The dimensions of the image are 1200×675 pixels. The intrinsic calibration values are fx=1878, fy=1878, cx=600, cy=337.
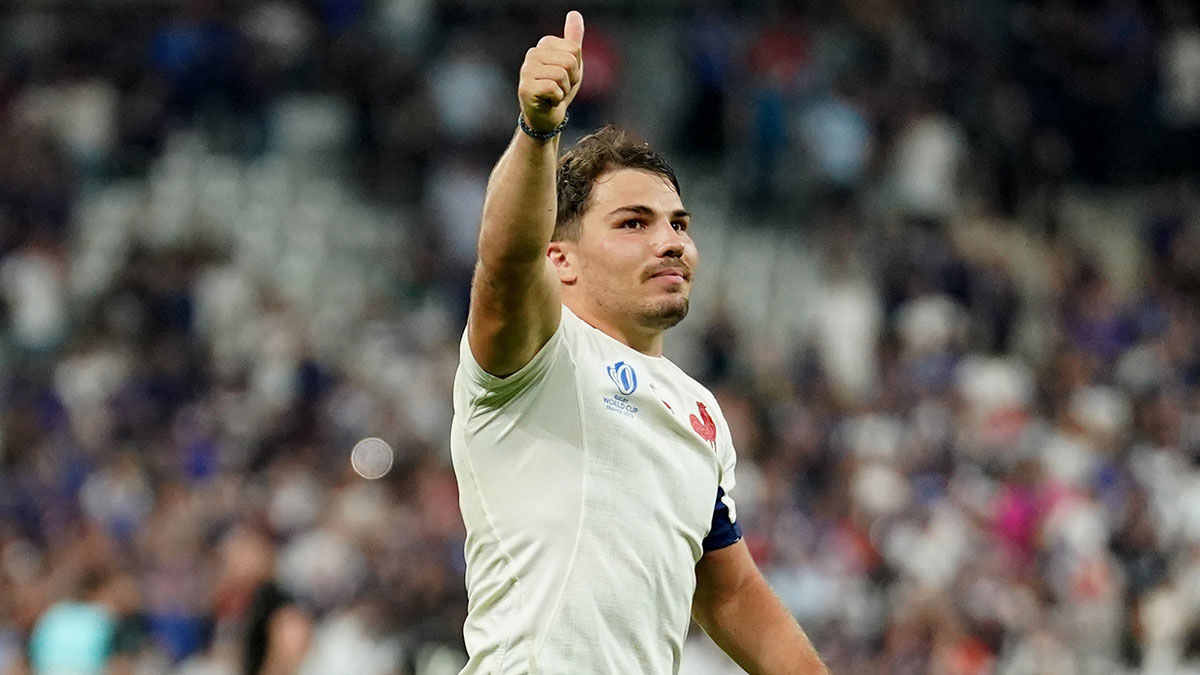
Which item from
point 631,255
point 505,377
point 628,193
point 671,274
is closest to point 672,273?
point 671,274

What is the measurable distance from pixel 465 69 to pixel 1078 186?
6039 mm

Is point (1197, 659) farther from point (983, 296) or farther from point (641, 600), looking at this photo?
point (641, 600)

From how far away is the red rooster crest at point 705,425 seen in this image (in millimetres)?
4594

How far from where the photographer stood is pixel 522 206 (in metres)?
3.92

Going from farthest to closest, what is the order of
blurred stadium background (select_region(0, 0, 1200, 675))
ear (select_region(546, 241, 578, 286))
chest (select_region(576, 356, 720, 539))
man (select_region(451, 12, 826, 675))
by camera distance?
blurred stadium background (select_region(0, 0, 1200, 675)) → ear (select_region(546, 241, 578, 286)) → chest (select_region(576, 356, 720, 539)) → man (select_region(451, 12, 826, 675))

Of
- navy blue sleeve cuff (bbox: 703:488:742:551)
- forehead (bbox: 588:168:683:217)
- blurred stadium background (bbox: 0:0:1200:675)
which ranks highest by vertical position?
forehead (bbox: 588:168:683:217)

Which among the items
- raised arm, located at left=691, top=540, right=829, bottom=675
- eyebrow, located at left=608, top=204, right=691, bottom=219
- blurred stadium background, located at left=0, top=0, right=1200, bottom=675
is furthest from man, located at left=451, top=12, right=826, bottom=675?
blurred stadium background, located at left=0, top=0, right=1200, bottom=675

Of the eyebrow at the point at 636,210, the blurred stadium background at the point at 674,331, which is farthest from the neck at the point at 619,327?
the blurred stadium background at the point at 674,331

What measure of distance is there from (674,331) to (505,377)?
1187 cm

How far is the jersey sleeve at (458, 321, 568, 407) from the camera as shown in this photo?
414 centimetres

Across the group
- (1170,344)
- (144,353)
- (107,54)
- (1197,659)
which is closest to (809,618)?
(1197,659)

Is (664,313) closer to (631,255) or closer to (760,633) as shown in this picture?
(631,255)

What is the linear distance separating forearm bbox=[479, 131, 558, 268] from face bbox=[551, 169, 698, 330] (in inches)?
24.0

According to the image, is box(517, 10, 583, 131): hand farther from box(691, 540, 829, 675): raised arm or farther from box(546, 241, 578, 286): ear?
box(691, 540, 829, 675): raised arm
